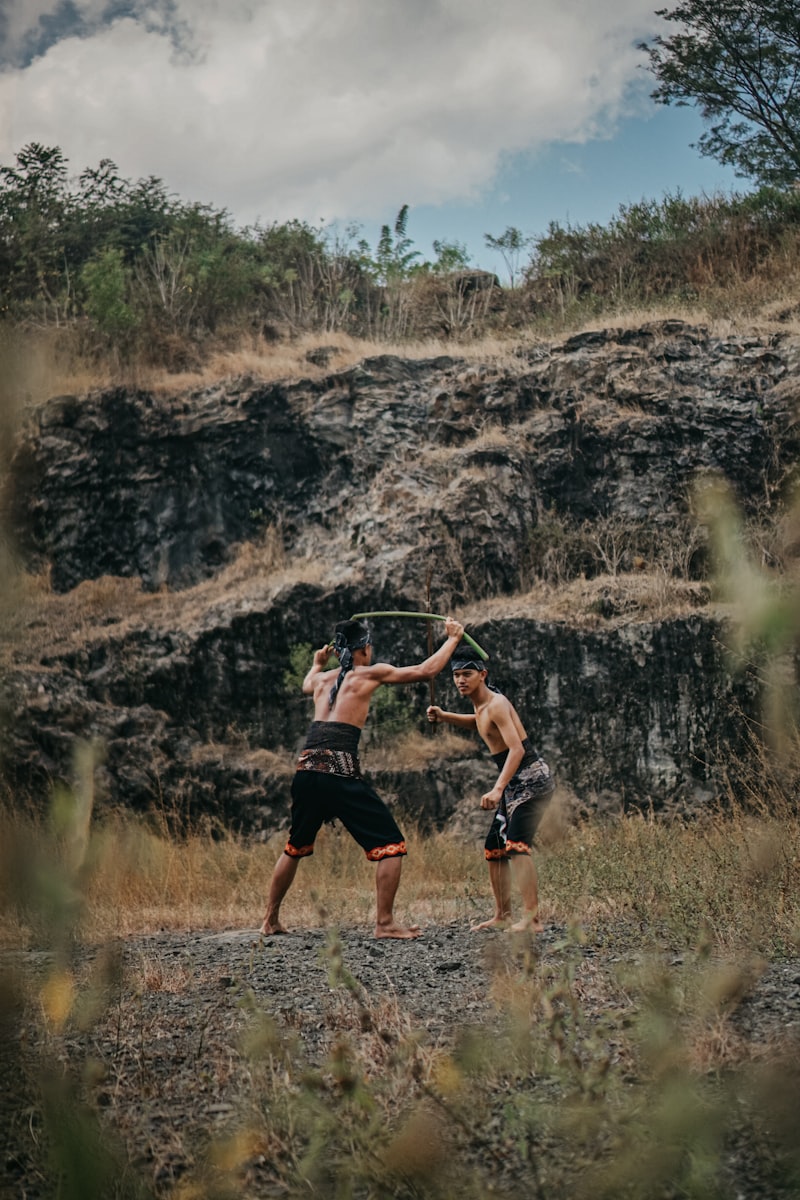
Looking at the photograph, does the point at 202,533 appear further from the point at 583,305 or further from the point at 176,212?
the point at 176,212

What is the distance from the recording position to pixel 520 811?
23.4ft

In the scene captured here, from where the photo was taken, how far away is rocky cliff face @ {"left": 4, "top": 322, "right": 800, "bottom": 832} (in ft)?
40.3

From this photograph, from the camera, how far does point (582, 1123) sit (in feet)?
5.96

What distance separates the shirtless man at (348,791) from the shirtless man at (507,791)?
0.34 m

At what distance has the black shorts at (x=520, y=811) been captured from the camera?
23.1ft

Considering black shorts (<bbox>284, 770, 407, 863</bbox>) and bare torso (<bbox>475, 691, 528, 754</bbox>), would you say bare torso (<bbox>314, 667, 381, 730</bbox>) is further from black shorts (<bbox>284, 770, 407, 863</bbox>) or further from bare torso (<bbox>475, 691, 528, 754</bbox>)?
bare torso (<bbox>475, 691, 528, 754</bbox>)

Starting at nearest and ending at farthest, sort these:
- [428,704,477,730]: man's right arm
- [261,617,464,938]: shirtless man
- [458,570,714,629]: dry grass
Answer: [261,617,464,938]: shirtless man < [428,704,477,730]: man's right arm < [458,570,714,629]: dry grass

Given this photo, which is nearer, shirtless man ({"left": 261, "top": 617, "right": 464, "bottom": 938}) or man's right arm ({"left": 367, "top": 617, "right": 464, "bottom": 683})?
shirtless man ({"left": 261, "top": 617, "right": 464, "bottom": 938})

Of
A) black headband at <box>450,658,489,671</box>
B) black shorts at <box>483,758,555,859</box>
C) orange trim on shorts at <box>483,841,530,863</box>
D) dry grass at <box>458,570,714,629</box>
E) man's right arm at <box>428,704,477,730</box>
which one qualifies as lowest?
orange trim on shorts at <box>483,841,530,863</box>

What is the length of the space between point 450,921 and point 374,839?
1.28 meters

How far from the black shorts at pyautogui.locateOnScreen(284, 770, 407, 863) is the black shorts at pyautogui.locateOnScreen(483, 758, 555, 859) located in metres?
0.62

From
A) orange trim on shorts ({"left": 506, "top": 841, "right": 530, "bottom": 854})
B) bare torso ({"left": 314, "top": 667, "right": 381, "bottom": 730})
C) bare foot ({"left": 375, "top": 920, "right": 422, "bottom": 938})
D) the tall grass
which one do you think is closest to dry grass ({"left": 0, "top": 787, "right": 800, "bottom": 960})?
the tall grass

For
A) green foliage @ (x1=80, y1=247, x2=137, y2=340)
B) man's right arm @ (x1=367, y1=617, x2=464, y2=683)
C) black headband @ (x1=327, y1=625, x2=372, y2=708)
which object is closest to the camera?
man's right arm @ (x1=367, y1=617, x2=464, y2=683)

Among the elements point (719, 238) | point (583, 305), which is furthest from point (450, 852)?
point (719, 238)
